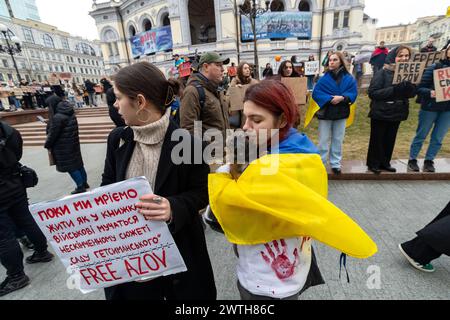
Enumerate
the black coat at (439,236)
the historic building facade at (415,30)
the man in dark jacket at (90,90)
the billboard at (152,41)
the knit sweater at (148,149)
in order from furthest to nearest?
the historic building facade at (415,30), the billboard at (152,41), the man in dark jacket at (90,90), the black coat at (439,236), the knit sweater at (148,149)

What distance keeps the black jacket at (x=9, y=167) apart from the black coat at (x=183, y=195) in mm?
1471

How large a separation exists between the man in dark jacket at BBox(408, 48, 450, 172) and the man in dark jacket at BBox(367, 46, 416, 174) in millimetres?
447

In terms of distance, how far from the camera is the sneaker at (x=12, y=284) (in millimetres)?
2330

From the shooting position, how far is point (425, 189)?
3.77 metres

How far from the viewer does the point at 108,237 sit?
1.24 m

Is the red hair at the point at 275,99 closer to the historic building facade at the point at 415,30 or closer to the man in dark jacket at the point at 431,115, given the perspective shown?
the man in dark jacket at the point at 431,115

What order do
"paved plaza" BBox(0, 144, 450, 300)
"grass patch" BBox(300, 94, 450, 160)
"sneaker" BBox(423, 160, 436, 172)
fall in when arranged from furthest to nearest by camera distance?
1. "grass patch" BBox(300, 94, 450, 160)
2. "sneaker" BBox(423, 160, 436, 172)
3. "paved plaza" BBox(0, 144, 450, 300)

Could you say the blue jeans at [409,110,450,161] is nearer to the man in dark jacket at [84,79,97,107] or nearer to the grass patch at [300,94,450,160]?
the grass patch at [300,94,450,160]

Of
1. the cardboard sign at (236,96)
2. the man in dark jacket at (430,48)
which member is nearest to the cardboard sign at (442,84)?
the cardboard sign at (236,96)

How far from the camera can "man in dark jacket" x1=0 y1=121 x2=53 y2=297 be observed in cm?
222

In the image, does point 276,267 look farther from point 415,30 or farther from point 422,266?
point 415,30

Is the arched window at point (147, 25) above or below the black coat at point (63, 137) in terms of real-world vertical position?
above

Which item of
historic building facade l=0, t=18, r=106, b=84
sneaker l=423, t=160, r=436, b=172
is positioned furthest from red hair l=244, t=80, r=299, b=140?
historic building facade l=0, t=18, r=106, b=84
